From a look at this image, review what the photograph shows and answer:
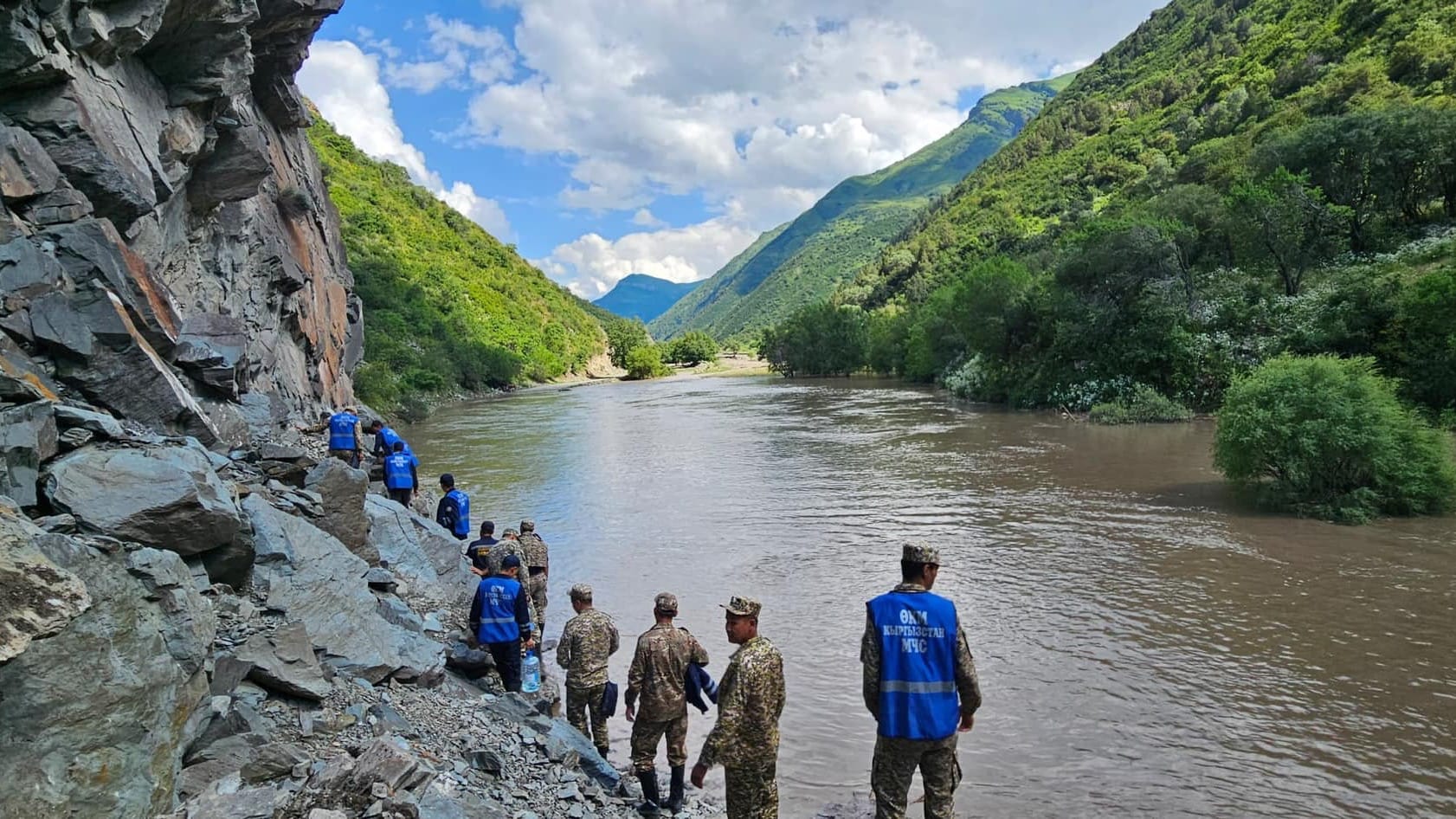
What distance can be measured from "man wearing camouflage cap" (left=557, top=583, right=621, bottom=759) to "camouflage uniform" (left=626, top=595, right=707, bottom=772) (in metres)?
0.98

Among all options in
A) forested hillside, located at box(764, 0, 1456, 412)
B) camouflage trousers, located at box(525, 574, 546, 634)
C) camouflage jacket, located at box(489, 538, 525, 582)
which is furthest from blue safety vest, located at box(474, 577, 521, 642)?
forested hillside, located at box(764, 0, 1456, 412)

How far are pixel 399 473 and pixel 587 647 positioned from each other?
922 centimetres

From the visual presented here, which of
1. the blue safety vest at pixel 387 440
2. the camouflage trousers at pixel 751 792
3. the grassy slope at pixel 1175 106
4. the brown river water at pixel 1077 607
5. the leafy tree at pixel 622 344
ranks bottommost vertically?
the brown river water at pixel 1077 607

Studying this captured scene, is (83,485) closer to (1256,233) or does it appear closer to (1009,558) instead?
(1009,558)

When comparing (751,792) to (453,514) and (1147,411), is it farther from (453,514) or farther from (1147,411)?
(1147,411)

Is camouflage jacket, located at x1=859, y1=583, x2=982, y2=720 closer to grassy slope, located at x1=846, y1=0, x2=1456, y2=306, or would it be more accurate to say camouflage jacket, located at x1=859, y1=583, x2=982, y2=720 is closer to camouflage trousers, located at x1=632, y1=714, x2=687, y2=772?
camouflage trousers, located at x1=632, y1=714, x2=687, y2=772

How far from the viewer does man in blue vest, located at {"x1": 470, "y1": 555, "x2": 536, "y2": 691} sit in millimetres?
8828

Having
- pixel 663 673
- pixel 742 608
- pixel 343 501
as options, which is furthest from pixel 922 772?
pixel 343 501

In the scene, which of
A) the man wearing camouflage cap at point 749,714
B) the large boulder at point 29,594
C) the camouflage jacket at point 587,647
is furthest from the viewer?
the camouflage jacket at point 587,647

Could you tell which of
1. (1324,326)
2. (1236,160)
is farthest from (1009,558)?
(1236,160)

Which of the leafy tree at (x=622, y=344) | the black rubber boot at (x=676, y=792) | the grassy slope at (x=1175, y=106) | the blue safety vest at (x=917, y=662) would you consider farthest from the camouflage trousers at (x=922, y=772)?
the leafy tree at (x=622, y=344)

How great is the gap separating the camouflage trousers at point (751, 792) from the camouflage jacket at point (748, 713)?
8cm

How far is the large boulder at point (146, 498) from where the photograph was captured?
589 centimetres

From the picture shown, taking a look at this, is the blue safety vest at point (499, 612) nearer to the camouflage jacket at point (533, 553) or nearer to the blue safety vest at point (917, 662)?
the camouflage jacket at point (533, 553)
